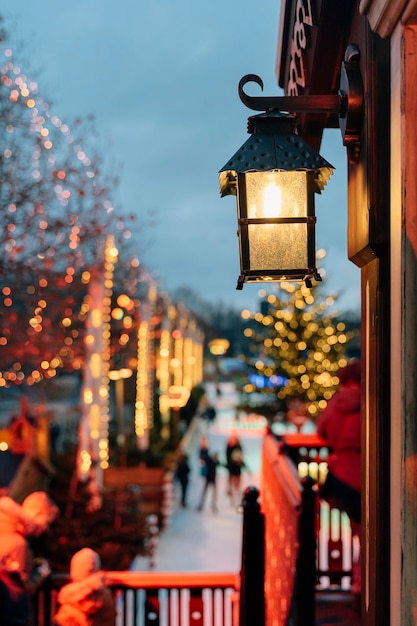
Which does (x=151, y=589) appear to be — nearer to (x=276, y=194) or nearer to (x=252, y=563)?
(x=252, y=563)

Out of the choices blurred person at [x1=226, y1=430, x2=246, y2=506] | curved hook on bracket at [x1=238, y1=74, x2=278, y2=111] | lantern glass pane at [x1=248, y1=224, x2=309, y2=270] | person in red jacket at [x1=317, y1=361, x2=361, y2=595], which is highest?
curved hook on bracket at [x1=238, y1=74, x2=278, y2=111]

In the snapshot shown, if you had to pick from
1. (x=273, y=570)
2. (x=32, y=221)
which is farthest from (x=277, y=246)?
(x=32, y=221)

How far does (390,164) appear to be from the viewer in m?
2.48

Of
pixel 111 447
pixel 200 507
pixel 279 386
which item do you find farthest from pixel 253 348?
pixel 200 507

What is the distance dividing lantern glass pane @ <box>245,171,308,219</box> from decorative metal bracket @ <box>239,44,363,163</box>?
24 cm

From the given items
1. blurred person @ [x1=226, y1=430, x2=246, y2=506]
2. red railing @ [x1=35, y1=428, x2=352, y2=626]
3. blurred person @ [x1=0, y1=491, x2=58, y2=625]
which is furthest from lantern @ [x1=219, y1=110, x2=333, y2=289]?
blurred person @ [x1=226, y1=430, x2=246, y2=506]

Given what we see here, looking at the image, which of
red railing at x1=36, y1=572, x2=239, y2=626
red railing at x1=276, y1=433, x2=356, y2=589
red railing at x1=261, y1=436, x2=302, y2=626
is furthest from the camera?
red railing at x1=276, y1=433, x2=356, y2=589

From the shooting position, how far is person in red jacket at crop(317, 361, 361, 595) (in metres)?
5.37

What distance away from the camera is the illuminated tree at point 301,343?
24.5m

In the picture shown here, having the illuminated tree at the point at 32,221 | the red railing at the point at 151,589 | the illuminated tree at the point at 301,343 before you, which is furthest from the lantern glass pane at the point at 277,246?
the illuminated tree at the point at 301,343

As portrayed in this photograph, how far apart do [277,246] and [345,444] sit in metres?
2.85

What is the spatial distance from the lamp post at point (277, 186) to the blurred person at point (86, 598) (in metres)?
2.94

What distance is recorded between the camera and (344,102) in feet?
9.05

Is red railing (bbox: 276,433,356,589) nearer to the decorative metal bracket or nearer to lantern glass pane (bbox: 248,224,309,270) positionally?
lantern glass pane (bbox: 248,224,309,270)
